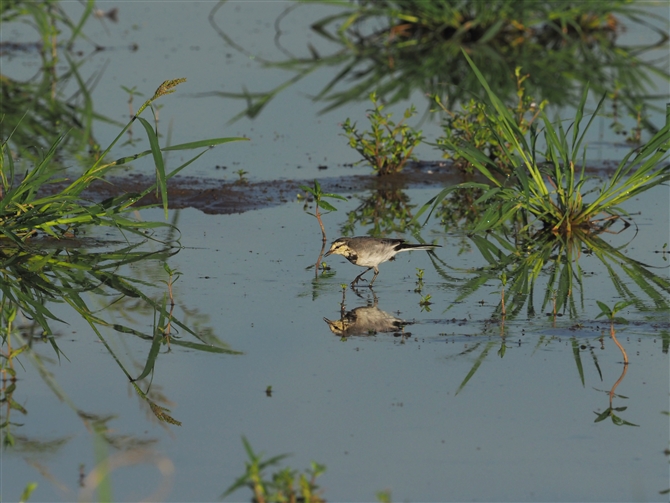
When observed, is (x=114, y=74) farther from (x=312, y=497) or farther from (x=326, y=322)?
(x=312, y=497)

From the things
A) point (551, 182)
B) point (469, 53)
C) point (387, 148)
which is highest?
point (469, 53)

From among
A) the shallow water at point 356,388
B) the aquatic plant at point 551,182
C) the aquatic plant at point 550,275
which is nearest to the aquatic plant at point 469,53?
the aquatic plant at point 551,182

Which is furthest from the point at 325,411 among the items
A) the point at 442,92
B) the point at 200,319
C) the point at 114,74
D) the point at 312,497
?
the point at 114,74

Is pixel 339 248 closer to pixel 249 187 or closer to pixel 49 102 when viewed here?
pixel 249 187

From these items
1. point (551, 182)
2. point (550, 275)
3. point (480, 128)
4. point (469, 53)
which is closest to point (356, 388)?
point (550, 275)

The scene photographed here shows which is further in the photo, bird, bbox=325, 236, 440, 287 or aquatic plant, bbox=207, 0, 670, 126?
aquatic plant, bbox=207, 0, 670, 126

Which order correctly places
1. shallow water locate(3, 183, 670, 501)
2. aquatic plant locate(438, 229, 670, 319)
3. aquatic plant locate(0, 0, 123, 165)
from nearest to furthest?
shallow water locate(3, 183, 670, 501) < aquatic plant locate(438, 229, 670, 319) < aquatic plant locate(0, 0, 123, 165)

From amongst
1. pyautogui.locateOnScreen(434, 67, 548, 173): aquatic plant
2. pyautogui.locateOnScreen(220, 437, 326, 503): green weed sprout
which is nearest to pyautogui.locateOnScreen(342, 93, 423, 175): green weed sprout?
pyautogui.locateOnScreen(434, 67, 548, 173): aquatic plant

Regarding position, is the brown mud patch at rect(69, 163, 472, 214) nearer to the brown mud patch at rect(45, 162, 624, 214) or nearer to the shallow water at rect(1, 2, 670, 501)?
the brown mud patch at rect(45, 162, 624, 214)

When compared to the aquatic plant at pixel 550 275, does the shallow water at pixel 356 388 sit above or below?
below

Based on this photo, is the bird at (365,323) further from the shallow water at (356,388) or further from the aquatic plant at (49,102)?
the aquatic plant at (49,102)

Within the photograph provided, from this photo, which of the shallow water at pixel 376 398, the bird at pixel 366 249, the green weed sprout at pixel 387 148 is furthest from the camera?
the green weed sprout at pixel 387 148

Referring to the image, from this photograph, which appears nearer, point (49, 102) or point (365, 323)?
point (365, 323)

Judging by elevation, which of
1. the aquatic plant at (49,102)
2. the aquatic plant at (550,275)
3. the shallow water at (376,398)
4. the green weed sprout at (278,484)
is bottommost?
the green weed sprout at (278,484)
